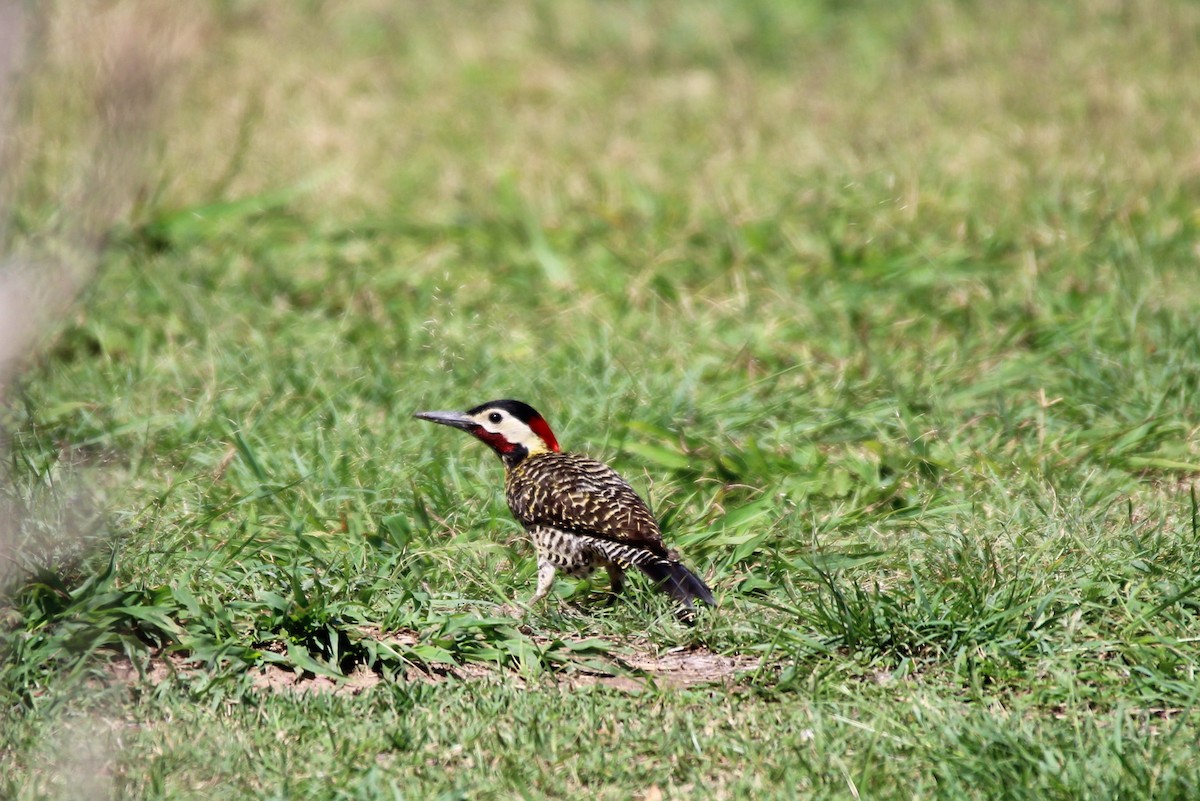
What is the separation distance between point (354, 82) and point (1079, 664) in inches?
289

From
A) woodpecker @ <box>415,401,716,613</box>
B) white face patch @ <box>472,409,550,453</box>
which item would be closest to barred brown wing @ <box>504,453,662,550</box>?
A: woodpecker @ <box>415,401,716,613</box>

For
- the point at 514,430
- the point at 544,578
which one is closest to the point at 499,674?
the point at 544,578

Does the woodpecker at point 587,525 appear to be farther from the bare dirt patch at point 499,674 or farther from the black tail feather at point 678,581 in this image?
the bare dirt patch at point 499,674

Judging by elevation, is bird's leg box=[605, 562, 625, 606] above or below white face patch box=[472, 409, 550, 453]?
below

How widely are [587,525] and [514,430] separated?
0.77 m

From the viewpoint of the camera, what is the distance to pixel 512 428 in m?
5.71

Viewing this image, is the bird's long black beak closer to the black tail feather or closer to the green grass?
the green grass

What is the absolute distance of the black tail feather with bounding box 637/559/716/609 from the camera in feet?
15.9

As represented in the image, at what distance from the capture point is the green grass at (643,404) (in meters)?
4.15

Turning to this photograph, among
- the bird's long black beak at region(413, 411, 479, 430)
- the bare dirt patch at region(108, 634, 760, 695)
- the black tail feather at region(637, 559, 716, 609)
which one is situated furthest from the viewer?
the bird's long black beak at region(413, 411, 479, 430)

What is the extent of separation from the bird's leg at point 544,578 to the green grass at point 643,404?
11 cm

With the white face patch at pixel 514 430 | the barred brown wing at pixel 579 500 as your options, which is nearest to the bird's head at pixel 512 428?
the white face patch at pixel 514 430

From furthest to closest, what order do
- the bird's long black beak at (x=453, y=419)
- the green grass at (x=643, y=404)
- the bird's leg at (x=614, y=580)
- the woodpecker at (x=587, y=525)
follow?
the bird's long black beak at (x=453, y=419) → the bird's leg at (x=614, y=580) → the woodpecker at (x=587, y=525) → the green grass at (x=643, y=404)

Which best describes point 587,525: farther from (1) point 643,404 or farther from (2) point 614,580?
(1) point 643,404
